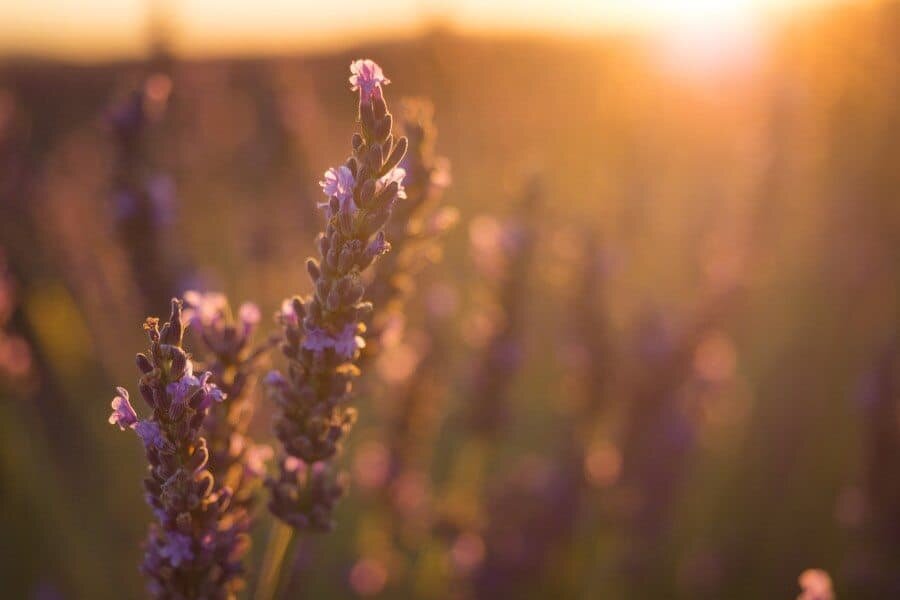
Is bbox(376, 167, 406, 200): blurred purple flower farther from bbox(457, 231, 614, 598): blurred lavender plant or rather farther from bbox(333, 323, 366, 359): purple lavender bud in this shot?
bbox(457, 231, 614, 598): blurred lavender plant

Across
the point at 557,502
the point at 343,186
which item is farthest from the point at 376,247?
the point at 557,502

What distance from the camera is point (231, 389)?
5.39ft

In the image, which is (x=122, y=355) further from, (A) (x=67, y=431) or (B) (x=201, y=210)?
(B) (x=201, y=210)

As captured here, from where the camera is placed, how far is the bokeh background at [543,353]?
3.11 metres

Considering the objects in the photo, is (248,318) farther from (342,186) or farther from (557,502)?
(557,502)

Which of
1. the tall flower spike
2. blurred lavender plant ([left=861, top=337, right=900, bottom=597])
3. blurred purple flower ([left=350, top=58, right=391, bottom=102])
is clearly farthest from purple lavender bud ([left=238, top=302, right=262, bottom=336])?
blurred lavender plant ([left=861, top=337, right=900, bottom=597])

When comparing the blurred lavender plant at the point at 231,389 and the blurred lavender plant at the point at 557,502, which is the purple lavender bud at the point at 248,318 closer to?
the blurred lavender plant at the point at 231,389

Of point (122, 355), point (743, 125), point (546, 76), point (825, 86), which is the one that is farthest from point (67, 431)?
point (546, 76)

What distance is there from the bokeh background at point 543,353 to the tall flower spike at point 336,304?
59 cm

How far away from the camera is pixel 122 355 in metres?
3.88

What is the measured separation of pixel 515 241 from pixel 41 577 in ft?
8.75

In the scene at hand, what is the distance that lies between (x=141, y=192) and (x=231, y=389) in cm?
133

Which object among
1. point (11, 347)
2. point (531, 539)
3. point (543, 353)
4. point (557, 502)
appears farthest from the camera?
point (543, 353)

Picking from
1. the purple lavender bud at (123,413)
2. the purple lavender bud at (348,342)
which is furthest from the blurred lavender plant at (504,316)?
the purple lavender bud at (123,413)
